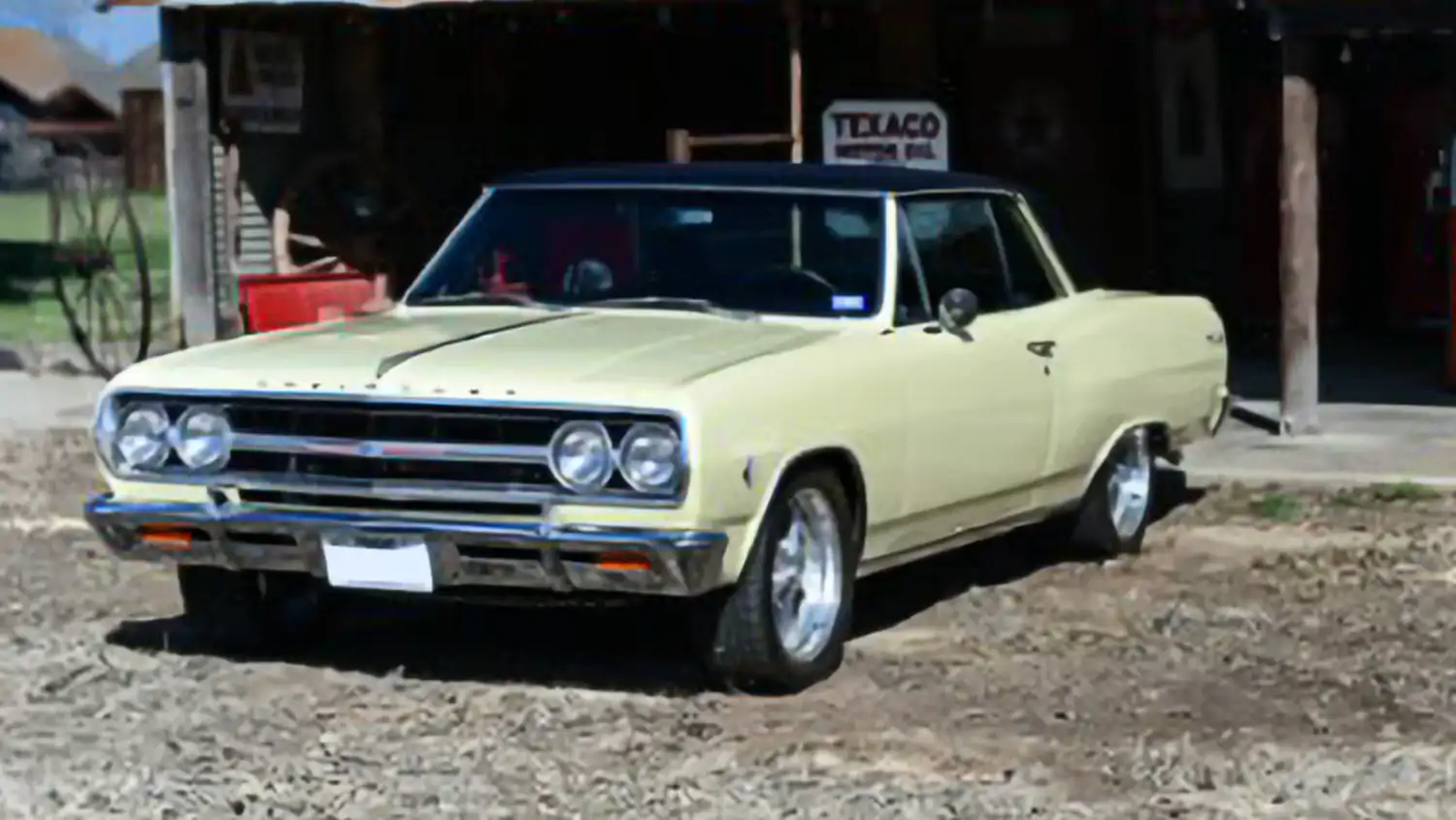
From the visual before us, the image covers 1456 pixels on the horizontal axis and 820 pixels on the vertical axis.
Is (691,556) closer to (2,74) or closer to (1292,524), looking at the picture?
(1292,524)

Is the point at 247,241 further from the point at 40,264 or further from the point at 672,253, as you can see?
the point at 40,264

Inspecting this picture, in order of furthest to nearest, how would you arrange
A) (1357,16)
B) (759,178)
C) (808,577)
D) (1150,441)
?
1. (1357,16)
2. (1150,441)
3. (759,178)
4. (808,577)

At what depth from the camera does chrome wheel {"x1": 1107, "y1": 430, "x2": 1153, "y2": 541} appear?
972 centimetres

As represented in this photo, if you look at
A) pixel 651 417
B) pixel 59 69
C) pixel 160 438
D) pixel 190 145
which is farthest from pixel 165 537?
pixel 59 69

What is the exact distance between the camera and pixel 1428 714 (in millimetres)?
7180

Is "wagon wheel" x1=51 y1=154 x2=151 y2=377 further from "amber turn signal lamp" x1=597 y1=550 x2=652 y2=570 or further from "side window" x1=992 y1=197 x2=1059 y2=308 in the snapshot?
"amber turn signal lamp" x1=597 y1=550 x2=652 y2=570

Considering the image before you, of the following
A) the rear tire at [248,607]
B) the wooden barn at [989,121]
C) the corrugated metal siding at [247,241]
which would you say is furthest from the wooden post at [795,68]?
the rear tire at [248,607]

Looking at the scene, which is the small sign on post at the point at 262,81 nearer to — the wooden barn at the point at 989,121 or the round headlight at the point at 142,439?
the wooden barn at the point at 989,121

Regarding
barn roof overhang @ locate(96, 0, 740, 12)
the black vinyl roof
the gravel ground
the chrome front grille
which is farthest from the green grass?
the chrome front grille

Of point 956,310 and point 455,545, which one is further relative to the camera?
point 956,310

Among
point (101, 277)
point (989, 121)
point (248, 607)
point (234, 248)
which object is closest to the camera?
point (248, 607)

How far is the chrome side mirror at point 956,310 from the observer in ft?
26.5

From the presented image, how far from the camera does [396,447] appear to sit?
278 inches

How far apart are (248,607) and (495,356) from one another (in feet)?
3.91
